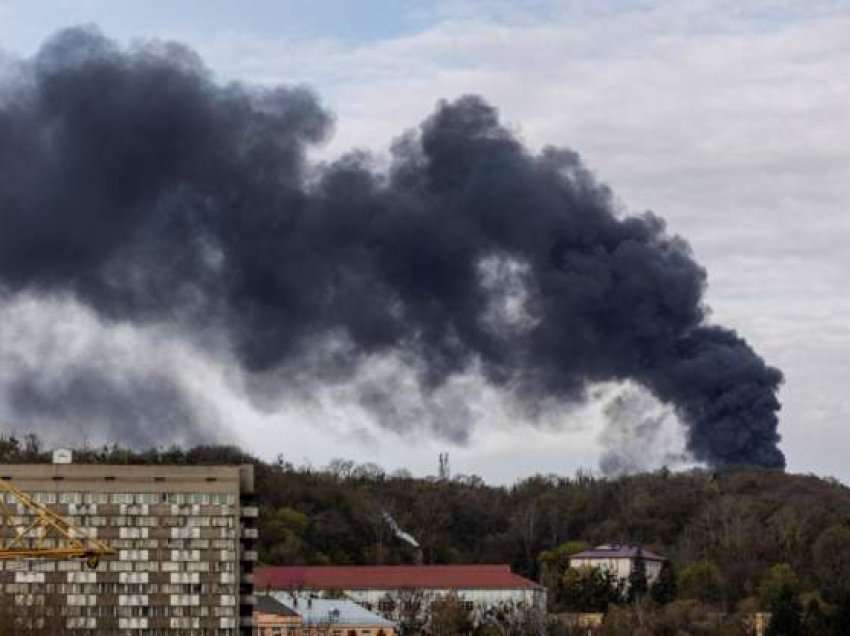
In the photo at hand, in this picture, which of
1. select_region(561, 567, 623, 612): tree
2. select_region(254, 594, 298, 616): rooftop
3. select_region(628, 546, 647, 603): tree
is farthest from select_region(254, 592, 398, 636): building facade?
select_region(628, 546, 647, 603): tree

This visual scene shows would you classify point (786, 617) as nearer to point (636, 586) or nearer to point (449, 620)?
point (449, 620)

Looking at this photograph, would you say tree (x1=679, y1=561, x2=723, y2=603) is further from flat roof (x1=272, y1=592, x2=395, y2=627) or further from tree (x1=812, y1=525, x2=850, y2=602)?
flat roof (x1=272, y1=592, x2=395, y2=627)

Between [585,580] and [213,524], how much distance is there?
5298cm

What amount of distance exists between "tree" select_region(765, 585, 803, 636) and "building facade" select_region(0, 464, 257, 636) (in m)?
38.1

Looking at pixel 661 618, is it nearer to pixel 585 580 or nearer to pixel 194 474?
pixel 585 580

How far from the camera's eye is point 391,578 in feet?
637

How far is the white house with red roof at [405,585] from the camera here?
18762 centimetres

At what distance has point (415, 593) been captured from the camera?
18788 cm

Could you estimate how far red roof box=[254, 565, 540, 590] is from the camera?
191000 mm

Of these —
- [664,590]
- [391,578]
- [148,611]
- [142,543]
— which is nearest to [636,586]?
[664,590]

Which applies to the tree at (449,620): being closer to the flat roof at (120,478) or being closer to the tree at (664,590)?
the tree at (664,590)

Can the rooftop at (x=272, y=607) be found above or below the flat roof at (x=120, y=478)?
below

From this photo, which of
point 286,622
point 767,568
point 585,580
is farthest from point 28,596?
point 767,568

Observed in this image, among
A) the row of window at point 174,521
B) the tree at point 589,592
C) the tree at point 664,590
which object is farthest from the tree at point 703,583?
Answer: the row of window at point 174,521
